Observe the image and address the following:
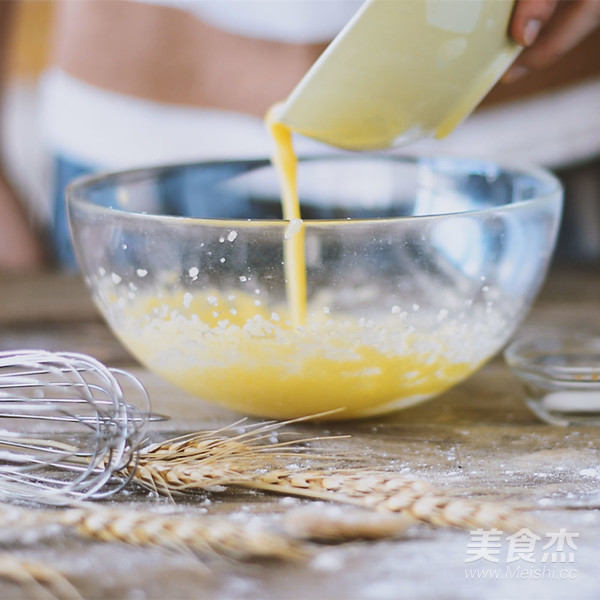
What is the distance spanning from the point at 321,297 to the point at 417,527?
0.70ft

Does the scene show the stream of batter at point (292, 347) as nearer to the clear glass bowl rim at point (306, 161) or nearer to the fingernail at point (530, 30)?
the clear glass bowl rim at point (306, 161)

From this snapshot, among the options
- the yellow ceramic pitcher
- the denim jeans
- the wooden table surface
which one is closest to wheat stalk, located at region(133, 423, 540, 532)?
the wooden table surface

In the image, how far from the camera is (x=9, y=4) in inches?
62.5

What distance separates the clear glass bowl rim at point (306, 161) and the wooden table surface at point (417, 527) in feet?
0.69

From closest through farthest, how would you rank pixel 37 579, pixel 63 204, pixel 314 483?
pixel 37 579, pixel 314 483, pixel 63 204

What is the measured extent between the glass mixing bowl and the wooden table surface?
0.05 meters

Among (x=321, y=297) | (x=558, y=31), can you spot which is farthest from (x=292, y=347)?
(x=558, y=31)

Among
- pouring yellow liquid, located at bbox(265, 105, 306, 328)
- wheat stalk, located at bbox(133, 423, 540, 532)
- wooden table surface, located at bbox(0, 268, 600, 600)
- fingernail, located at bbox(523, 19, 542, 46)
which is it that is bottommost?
wooden table surface, located at bbox(0, 268, 600, 600)

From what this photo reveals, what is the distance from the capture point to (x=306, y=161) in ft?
3.35

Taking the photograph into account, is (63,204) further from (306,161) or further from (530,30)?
(530,30)

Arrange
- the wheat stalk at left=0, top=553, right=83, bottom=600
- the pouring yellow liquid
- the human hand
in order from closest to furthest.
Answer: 1. the wheat stalk at left=0, top=553, right=83, bottom=600
2. the pouring yellow liquid
3. the human hand

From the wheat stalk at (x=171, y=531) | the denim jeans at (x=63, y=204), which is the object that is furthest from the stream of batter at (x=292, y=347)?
the denim jeans at (x=63, y=204)

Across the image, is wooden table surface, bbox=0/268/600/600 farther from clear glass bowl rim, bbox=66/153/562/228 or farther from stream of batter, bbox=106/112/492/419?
clear glass bowl rim, bbox=66/153/562/228

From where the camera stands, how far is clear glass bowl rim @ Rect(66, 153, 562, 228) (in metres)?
0.65
